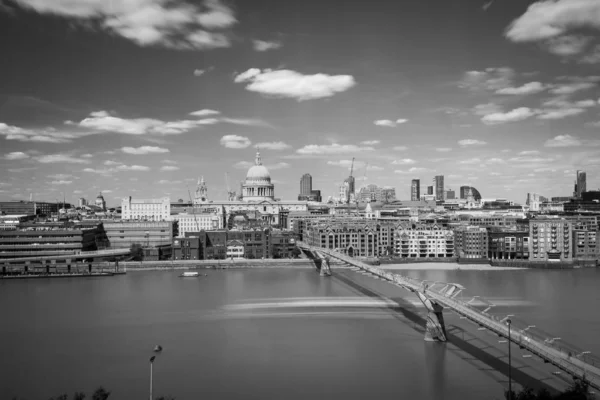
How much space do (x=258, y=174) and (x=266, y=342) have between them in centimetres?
4563

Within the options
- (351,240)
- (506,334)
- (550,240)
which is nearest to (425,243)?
(351,240)

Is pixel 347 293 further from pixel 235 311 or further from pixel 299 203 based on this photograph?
pixel 299 203

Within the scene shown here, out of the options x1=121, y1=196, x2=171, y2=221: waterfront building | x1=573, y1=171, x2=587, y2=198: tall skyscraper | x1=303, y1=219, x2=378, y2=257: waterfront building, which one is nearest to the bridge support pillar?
x1=303, y1=219, x2=378, y2=257: waterfront building

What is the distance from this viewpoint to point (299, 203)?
188ft

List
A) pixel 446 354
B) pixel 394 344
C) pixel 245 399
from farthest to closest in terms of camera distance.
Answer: pixel 394 344
pixel 446 354
pixel 245 399

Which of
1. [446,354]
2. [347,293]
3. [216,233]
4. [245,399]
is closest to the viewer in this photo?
[245,399]

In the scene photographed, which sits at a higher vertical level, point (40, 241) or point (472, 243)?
point (40, 241)

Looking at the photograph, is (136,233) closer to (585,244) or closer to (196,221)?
(196,221)

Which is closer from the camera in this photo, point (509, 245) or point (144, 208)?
point (509, 245)

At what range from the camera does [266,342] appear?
11.5 metres

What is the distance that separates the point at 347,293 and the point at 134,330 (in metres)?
7.58

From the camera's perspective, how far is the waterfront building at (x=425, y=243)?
30328 millimetres

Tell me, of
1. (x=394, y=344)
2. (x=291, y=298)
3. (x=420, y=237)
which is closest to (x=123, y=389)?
(x=394, y=344)

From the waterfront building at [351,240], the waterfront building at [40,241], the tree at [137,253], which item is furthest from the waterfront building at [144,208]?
the waterfront building at [351,240]
